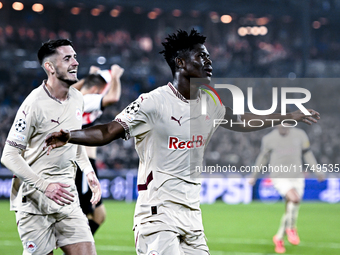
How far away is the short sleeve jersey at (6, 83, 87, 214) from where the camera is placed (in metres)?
4.46

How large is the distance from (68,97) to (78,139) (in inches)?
59.0

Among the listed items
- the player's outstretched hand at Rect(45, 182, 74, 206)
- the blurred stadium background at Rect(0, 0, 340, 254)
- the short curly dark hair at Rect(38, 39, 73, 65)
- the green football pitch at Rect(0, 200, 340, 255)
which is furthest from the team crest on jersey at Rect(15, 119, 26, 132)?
the blurred stadium background at Rect(0, 0, 340, 254)

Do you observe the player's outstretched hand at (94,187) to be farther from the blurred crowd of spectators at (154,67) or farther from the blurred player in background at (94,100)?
the blurred crowd of spectators at (154,67)

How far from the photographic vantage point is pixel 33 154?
457 centimetres

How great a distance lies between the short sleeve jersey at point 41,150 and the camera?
14.6 ft

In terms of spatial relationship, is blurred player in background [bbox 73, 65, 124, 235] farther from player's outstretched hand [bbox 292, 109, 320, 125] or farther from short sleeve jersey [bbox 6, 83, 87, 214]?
player's outstretched hand [bbox 292, 109, 320, 125]

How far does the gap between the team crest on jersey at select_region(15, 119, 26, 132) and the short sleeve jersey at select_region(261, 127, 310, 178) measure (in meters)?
6.59

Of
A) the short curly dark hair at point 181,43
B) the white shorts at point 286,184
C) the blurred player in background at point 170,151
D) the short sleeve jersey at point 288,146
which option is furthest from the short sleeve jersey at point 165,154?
the short sleeve jersey at point 288,146

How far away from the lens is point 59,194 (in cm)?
412

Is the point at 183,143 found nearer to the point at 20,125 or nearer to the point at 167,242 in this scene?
the point at 167,242

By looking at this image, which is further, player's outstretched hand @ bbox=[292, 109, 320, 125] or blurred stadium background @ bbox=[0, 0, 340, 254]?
blurred stadium background @ bbox=[0, 0, 340, 254]

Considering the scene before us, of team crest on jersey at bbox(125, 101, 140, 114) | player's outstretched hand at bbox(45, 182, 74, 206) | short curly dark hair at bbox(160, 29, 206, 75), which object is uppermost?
short curly dark hair at bbox(160, 29, 206, 75)

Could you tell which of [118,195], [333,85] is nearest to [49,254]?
[118,195]

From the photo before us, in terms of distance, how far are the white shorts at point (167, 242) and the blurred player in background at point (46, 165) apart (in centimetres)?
99
